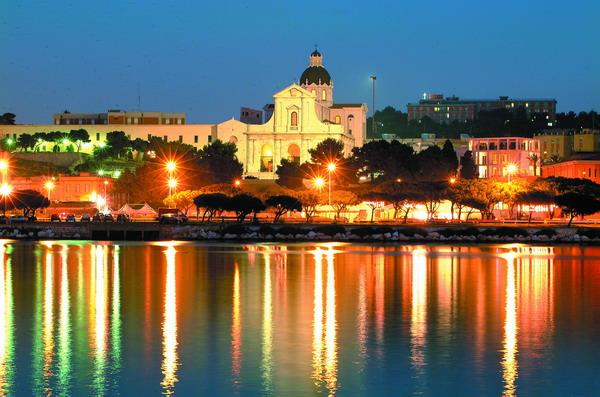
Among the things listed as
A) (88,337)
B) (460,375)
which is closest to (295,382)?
(460,375)

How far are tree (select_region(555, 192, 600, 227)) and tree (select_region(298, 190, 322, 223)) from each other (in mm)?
19314

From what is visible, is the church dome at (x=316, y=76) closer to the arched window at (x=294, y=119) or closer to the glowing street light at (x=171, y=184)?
the arched window at (x=294, y=119)

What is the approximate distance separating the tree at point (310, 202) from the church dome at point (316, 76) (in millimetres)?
67035

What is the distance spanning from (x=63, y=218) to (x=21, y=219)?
393 cm

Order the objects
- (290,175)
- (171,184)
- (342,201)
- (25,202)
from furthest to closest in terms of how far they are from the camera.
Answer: (290,175) < (25,202) < (171,184) < (342,201)

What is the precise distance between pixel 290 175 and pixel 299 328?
86695 millimetres

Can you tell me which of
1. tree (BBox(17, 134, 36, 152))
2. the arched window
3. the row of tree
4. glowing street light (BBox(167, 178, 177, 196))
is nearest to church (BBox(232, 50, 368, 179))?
the arched window

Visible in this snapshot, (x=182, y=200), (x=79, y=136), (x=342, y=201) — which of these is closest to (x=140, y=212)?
(x=182, y=200)

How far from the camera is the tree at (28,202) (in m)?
96.4

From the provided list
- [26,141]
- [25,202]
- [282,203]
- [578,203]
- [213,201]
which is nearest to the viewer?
[578,203]

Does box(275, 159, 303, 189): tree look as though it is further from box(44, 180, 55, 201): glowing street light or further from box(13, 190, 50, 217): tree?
box(13, 190, 50, 217): tree

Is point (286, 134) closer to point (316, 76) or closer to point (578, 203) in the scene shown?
point (316, 76)

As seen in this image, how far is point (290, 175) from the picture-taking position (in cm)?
11819

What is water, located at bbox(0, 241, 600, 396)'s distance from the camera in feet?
80.3
